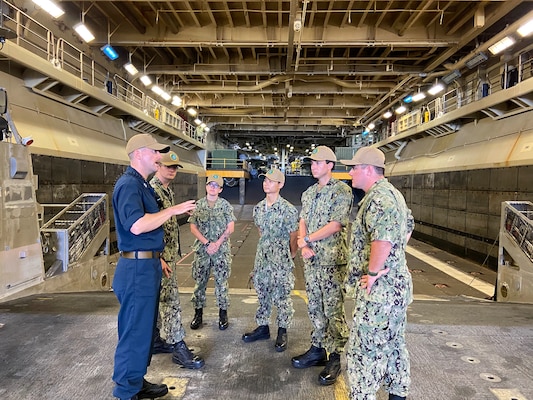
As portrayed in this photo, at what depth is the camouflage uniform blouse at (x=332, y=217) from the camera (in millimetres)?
2963

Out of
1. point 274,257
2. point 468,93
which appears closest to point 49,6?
point 274,257

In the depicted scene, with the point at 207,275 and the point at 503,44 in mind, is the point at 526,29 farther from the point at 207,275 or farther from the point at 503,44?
the point at 207,275

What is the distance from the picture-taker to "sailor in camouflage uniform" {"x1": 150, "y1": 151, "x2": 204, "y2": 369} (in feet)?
9.83

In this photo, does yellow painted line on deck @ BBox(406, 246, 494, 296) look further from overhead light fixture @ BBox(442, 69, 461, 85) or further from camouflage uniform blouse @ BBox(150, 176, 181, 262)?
camouflage uniform blouse @ BBox(150, 176, 181, 262)

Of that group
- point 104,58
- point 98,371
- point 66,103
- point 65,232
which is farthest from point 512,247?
point 104,58

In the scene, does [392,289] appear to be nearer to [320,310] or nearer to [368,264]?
[368,264]

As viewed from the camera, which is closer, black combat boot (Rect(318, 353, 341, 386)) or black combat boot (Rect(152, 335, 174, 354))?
black combat boot (Rect(318, 353, 341, 386))

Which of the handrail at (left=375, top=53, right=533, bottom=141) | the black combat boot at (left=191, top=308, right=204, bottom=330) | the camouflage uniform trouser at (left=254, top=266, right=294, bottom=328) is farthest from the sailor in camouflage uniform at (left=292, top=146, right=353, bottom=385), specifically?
the handrail at (left=375, top=53, right=533, bottom=141)

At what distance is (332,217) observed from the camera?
296cm

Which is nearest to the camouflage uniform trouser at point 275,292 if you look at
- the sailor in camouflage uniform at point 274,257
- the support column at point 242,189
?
the sailor in camouflage uniform at point 274,257

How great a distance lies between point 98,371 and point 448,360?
286cm

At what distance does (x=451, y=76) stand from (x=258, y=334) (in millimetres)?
13579

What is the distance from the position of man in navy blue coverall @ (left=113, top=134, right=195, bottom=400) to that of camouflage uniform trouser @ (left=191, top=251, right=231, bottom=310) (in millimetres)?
1500

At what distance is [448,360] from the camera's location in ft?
10.3
